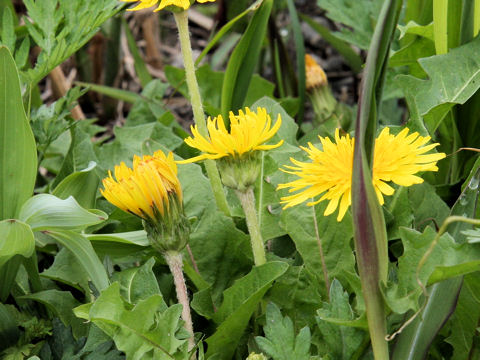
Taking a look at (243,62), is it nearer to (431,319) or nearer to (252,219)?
(252,219)

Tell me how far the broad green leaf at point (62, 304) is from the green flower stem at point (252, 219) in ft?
1.09

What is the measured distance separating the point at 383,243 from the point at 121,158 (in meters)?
0.80

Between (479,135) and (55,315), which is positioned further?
(479,135)

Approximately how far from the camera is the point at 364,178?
2.26ft

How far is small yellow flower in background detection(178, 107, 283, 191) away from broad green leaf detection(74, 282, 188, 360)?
0.64ft

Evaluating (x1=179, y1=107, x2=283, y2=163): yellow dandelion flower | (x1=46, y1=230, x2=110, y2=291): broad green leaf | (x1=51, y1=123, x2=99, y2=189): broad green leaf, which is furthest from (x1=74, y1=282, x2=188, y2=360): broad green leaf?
(x1=51, y1=123, x2=99, y2=189): broad green leaf

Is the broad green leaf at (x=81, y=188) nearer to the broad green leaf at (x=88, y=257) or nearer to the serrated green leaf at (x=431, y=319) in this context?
the broad green leaf at (x=88, y=257)

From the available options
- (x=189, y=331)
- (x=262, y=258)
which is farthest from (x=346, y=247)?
(x=189, y=331)

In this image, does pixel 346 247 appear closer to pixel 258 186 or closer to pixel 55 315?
pixel 258 186

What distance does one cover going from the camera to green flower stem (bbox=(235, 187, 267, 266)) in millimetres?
967

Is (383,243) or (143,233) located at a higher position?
(383,243)

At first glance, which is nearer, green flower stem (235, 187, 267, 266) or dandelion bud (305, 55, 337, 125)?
green flower stem (235, 187, 267, 266)

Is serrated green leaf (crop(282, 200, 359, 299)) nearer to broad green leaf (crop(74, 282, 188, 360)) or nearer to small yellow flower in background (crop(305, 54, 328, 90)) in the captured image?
broad green leaf (crop(74, 282, 188, 360))

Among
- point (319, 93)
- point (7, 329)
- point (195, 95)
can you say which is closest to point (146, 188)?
point (195, 95)
